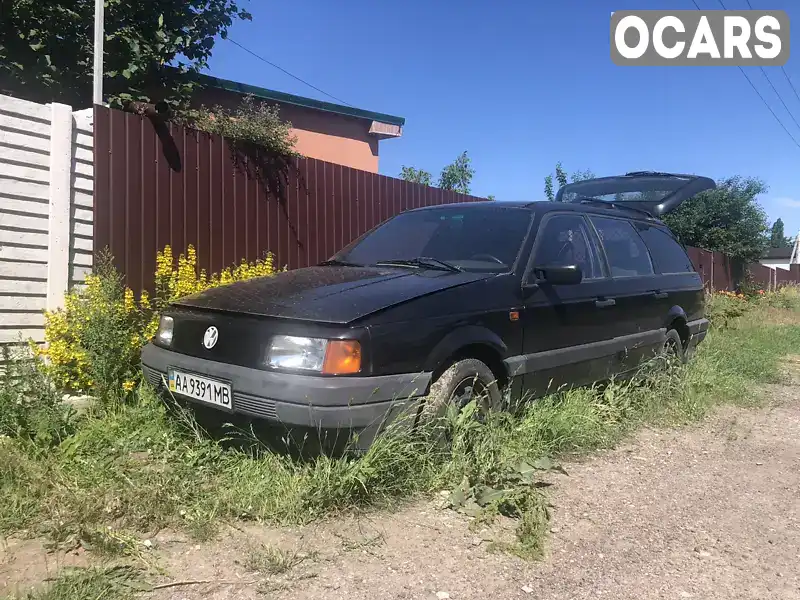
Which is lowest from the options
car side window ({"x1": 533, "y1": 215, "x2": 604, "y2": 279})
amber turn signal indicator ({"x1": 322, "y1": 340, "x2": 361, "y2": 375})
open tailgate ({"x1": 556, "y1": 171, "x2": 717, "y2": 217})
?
amber turn signal indicator ({"x1": 322, "y1": 340, "x2": 361, "y2": 375})

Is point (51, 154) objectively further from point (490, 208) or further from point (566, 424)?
point (566, 424)

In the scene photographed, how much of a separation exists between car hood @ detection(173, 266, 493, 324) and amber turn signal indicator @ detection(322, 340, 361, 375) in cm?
11

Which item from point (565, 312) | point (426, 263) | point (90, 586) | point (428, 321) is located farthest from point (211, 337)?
point (565, 312)

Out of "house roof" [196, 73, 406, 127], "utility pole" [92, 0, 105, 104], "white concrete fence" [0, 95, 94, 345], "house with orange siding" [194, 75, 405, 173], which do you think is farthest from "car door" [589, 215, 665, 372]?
"house with orange siding" [194, 75, 405, 173]

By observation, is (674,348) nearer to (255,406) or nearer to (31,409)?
(255,406)

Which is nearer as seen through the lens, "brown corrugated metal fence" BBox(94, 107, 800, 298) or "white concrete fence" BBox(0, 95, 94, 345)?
"white concrete fence" BBox(0, 95, 94, 345)

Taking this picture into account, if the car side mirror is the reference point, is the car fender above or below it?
below

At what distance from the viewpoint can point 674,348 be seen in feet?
19.0

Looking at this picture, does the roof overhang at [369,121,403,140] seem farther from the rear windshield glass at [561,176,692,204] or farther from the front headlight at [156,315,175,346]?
the front headlight at [156,315,175,346]

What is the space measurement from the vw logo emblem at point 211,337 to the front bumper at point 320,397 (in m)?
0.14

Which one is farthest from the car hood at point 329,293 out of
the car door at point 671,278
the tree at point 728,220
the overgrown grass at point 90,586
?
the tree at point 728,220

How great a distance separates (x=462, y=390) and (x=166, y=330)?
1.79 metres

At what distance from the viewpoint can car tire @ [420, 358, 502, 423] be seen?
3.16 meters

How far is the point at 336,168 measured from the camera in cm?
695
